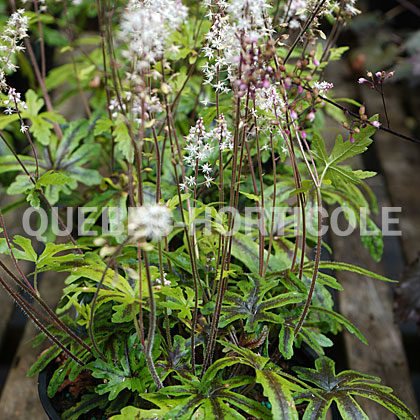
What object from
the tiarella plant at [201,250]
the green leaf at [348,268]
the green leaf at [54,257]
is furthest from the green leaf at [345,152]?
the green leaf at [54,257]

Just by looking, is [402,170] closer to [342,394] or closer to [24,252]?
[342,394]

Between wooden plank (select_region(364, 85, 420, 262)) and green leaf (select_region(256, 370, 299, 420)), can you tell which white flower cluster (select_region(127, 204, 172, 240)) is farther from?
wooden plank (select_region(364, 85, 420, 262))

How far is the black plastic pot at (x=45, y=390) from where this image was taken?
96 cm

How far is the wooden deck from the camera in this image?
1.32 m

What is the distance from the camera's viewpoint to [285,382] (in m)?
0.83

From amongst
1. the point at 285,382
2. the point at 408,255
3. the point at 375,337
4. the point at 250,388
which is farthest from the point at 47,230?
the point at 408,255

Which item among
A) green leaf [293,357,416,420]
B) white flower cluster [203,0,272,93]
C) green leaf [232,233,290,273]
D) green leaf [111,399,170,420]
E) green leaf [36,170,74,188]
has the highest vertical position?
white flower cluster [203,0,272,93]

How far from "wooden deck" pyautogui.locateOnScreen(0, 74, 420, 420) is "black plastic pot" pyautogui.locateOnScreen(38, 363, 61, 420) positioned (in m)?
0.21

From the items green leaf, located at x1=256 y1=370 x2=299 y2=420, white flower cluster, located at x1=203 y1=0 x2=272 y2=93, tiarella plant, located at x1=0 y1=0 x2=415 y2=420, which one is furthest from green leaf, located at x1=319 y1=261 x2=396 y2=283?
white flower cluster, located at x1=203 y1=0 x2=272 y2=93

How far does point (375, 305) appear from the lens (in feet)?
5.39

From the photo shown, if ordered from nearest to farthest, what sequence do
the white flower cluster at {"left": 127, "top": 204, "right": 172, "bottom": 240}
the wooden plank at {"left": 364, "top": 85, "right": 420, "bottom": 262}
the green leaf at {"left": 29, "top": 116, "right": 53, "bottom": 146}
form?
the white flower cluster at {"left": 127, "top": 204, "right": 172, "bottom": 240} < the green leaf at {"left": 29, "top": 116, "right": 53, "bottom": 146} < the wooden plank at {"left": 364, "top": 85, "right": 420, "bottom": 262}

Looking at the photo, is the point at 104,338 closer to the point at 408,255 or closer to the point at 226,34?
the point at 226,34

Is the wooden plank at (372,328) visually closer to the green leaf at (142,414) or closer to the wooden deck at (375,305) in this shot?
the wooden deck at (375,305)

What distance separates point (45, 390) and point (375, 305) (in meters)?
1.06
